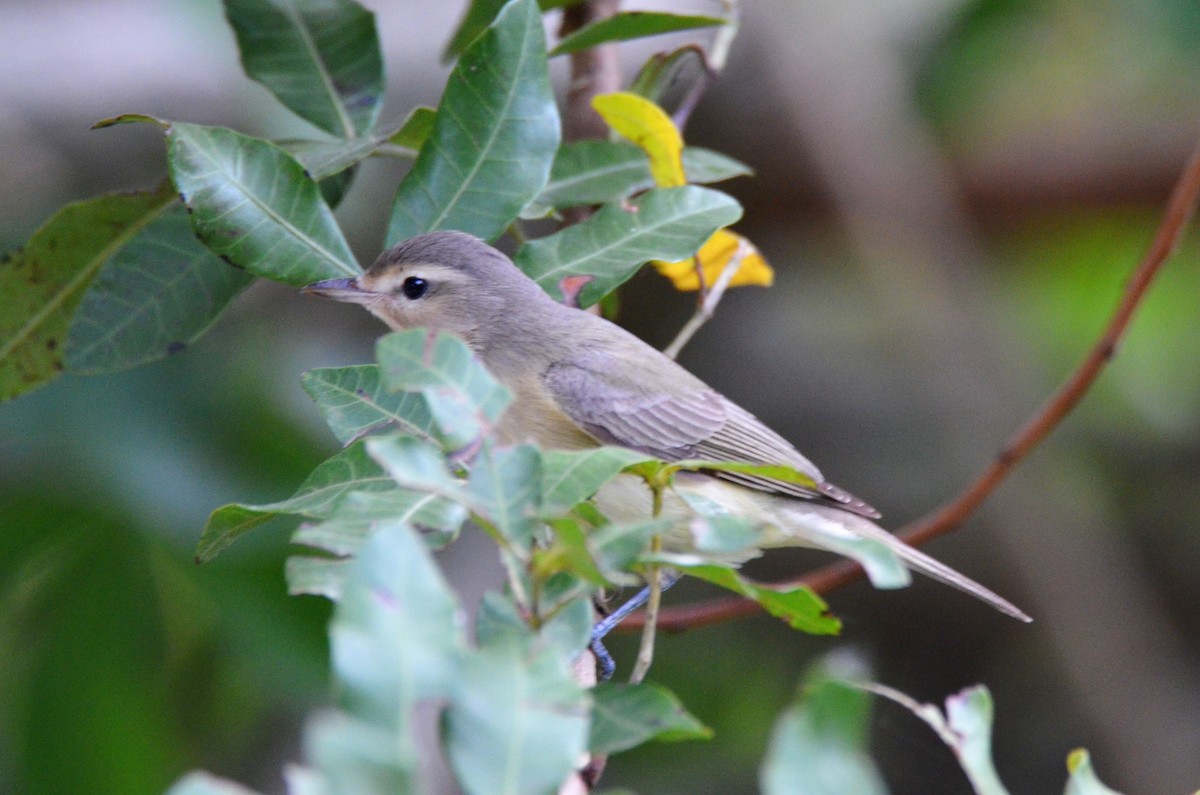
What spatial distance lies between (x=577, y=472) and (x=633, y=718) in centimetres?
33

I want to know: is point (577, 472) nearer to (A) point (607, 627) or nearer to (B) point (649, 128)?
(A) point (607, 627)

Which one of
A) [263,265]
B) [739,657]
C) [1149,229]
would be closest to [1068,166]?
[1149,229]

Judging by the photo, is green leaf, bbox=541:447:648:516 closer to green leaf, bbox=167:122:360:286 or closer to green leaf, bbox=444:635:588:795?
green leaf, bbox=444:635:588:795

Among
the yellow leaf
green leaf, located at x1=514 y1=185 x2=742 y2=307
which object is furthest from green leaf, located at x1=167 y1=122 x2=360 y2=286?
the yellow leaf

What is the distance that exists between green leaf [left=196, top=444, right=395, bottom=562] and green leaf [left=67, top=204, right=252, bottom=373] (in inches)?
25.1

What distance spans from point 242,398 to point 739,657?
2.32 metres

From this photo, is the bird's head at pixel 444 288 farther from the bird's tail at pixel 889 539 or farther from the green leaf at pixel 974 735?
the green leaf at pixel 974 735

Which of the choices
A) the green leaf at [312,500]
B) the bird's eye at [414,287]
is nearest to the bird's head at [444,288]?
the bird's eye at [414,287]

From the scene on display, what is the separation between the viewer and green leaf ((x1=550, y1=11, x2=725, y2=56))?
2787 mm

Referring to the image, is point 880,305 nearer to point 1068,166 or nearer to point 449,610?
point 1068,166

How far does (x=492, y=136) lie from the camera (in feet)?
8.13

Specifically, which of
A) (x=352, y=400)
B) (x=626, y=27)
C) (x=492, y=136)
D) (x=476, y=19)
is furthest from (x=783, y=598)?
(x=476, y=19)

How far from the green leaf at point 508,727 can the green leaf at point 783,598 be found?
0.34 metres

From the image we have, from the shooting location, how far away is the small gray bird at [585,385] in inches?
115
